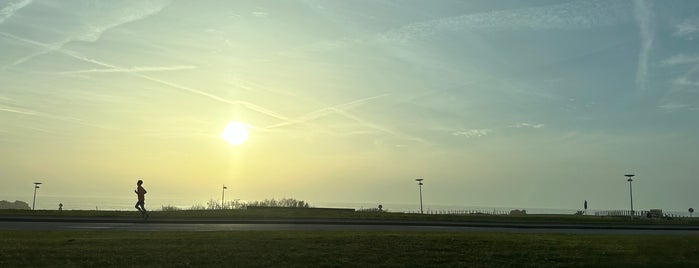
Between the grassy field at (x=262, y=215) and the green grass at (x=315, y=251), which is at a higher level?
the grassy field at (x=262, y=215)

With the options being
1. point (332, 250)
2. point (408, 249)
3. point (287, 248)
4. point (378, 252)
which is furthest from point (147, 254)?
point (408, 249)

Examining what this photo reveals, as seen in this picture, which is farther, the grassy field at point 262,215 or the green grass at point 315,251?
the grassy field at point 262,215

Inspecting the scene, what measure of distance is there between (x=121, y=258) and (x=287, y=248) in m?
4.05

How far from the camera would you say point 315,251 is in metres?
14.8

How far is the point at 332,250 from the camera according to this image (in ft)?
49.4

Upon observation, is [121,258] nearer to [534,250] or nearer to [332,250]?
[332,250]

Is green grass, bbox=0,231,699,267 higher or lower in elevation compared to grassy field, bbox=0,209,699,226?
lower

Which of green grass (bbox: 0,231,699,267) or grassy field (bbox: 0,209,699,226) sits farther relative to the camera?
grassy field (bbox: 0,209,699,226)

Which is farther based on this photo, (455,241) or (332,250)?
(455,241)

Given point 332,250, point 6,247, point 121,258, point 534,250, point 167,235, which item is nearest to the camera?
point 121,258

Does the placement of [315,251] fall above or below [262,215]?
below

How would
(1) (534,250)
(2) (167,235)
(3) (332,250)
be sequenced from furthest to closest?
(2) (167,235) < (1) (534,250) < (3) (332,250)

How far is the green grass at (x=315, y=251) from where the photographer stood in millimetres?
13164

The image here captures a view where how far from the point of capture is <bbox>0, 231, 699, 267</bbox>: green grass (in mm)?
13164
